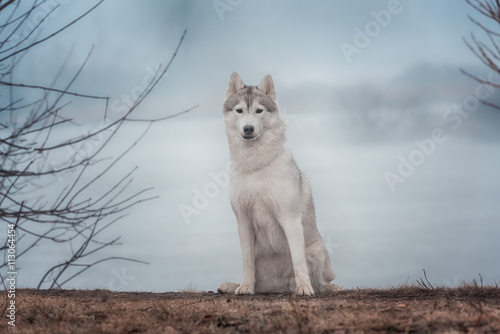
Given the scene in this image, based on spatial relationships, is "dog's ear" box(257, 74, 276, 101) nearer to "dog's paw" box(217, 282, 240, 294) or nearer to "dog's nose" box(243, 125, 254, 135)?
"dog's nose" box(243, 125, 254, 135)

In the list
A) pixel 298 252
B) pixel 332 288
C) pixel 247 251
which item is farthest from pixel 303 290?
pixel 332 288

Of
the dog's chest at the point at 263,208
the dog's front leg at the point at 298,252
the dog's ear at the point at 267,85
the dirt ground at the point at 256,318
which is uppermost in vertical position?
the dog's ear at the point at 267,85

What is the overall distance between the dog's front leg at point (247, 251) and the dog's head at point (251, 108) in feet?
4.17

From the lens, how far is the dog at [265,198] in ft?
27.7

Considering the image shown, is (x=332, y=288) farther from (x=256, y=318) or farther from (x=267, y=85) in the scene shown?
(x=256, y=318)

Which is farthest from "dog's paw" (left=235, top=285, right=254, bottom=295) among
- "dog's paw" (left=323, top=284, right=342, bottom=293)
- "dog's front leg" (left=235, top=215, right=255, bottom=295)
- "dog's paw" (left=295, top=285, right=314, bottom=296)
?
"dog's paw" (left=323, top=284, right=342, bottom=293)

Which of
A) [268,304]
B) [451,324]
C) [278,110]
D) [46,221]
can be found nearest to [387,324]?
[451,324]

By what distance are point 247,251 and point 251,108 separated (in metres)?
2.11

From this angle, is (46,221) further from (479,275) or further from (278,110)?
(479,275)

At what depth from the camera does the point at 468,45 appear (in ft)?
21.7

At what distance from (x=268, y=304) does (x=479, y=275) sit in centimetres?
410

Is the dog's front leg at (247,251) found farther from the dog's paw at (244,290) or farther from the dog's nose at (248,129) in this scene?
the dog's nose at (248,129)

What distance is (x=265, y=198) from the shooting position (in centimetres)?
852

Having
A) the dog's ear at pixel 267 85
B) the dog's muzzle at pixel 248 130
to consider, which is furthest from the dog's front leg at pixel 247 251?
the dog's ear at pixel 267 85
